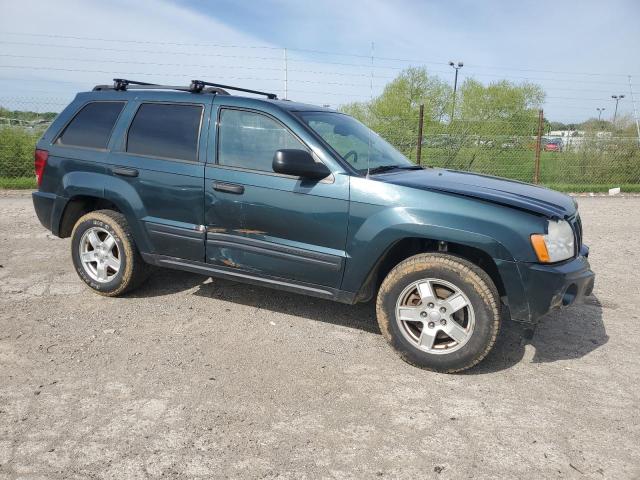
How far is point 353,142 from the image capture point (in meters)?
4.26

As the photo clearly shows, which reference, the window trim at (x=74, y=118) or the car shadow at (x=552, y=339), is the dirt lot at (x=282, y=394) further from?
the window trim at (x=74, y=118)

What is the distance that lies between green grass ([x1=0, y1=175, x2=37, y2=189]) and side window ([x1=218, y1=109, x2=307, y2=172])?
357 inches

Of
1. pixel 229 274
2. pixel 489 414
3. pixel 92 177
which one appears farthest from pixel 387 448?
pixel 92 177

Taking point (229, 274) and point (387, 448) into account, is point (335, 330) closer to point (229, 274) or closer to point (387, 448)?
point (229, 274)

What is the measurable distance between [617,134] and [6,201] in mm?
15028

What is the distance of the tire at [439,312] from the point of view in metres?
3.37

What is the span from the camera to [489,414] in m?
3.01

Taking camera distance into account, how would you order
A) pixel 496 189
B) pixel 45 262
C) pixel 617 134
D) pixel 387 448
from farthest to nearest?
pixel 617 134 < pixel 45 262 < pixel 496 189 < pixel 387 448

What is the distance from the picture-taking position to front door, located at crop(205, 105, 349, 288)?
3.72 m

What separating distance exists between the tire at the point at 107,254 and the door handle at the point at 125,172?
0.39 m

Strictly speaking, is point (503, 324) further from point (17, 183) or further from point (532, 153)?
point (17, 183)

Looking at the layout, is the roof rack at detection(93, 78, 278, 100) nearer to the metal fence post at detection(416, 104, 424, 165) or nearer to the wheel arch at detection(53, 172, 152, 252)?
the wheel arch at detection(53, 172, 152, 252)

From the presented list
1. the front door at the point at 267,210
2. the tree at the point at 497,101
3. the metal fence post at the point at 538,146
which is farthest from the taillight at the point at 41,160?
the tree at the point at 497,101

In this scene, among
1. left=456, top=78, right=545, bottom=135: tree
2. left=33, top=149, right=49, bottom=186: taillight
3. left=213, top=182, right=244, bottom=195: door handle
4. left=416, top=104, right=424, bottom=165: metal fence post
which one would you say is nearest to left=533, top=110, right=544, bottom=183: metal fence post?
left=416, top=104, right=424, bottom=165: metal fence post
